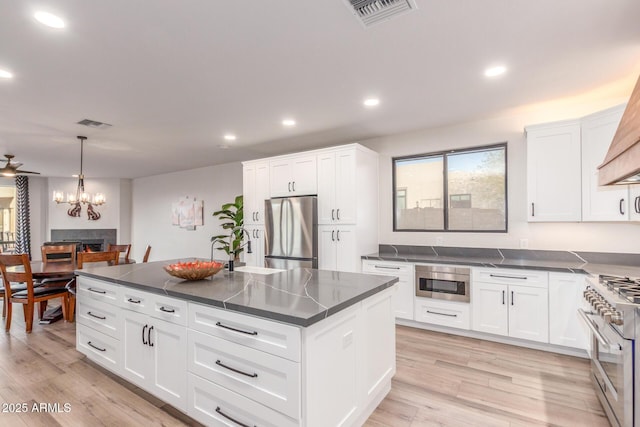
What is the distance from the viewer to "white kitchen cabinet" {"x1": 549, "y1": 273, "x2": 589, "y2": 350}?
9.53 ft

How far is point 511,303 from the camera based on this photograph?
126 inches

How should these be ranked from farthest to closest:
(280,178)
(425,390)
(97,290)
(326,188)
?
(280,178)
(326,188)
(97,290)
(425,390)

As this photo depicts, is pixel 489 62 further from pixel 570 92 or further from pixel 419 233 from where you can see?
pixel 419 233

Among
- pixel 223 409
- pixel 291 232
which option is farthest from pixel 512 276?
pixel 223 409

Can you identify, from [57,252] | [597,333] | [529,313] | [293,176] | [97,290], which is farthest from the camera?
[57,252]

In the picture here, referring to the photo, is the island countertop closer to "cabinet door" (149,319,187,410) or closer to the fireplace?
"cabinet door" (149,319,187,410)

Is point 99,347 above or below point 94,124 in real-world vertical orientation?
below

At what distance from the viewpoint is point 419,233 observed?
4.32m

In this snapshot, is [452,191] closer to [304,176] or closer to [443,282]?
[443,282]

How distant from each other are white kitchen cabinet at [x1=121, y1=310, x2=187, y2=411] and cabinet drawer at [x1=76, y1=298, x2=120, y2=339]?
155 millimetres

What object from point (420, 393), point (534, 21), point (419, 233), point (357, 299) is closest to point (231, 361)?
point (357, 299)

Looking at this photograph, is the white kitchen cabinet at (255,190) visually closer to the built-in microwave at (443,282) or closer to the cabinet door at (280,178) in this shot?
the cabinet door at (280,178)

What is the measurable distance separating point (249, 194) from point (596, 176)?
4307 mm

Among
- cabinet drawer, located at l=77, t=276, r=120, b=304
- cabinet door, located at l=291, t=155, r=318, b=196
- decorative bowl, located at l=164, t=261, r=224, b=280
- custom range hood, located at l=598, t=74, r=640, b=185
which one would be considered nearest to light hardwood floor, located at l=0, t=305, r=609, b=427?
cabinet drawer, located at l=77, t=276, r=120, b=304
